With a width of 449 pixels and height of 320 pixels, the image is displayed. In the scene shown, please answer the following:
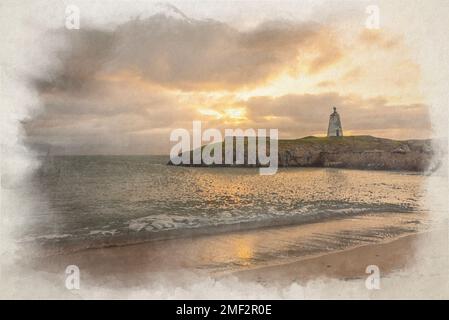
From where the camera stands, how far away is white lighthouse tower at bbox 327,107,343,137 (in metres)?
6.35

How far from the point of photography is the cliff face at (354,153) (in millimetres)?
6309

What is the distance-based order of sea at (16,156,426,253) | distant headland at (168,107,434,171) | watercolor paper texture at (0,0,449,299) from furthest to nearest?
distant headland at (168,107,434,171) < sea at (16,156,426,253) < watercolor paper texture at (0,0,449,299)

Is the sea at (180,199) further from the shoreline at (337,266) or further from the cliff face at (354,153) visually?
the shoreline at (337,266)

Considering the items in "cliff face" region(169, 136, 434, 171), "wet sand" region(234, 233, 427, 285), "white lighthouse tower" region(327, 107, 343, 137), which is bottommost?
"wet sand" region(234, 233, 427, 285)

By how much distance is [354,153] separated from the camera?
731 centimetres

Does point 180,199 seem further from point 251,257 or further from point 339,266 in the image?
point 339,266

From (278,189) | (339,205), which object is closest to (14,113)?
(278,189)

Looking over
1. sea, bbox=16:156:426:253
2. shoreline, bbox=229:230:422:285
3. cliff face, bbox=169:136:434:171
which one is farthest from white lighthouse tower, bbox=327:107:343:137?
shoreline, bbox=229:230:422:285

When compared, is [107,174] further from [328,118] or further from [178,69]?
[328,118]

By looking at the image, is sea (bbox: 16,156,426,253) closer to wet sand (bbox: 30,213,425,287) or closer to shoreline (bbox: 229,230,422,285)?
wet sand (bbox: 30,213,425,287)

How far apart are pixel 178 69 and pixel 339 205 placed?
12.5 ft

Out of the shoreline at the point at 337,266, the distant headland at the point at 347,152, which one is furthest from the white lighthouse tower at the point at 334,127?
the shoreline at the point at 337,266
